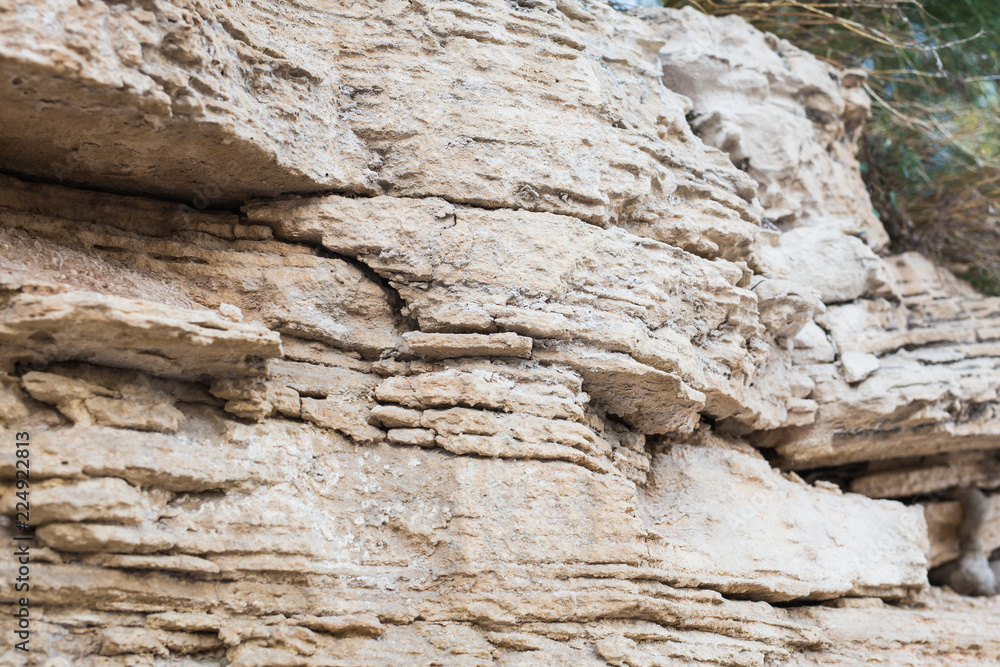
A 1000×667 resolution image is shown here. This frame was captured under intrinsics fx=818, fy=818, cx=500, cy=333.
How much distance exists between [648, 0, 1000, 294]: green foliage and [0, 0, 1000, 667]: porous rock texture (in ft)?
7.12

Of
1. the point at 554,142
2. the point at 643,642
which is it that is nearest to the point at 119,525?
the point at 643,642

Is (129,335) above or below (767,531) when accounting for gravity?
above

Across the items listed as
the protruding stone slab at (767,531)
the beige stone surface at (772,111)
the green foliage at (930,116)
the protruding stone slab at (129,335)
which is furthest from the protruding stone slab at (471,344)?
the green foliage at (930,116)

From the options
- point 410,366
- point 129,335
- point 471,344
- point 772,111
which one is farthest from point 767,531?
point 129,335

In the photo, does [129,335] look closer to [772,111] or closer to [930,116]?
[772,111]

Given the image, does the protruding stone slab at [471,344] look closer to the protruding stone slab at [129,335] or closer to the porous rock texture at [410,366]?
the porous rock texture at [410,366]

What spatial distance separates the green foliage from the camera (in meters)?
6.17

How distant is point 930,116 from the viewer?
663 centimetres

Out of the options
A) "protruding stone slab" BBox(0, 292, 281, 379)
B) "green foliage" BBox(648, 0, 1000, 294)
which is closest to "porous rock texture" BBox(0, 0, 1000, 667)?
"protruding stone slab" BBox(0, 292, 281, 379)

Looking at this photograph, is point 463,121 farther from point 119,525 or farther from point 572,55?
point 119,525

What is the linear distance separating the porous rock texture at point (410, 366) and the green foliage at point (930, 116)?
2.17 metres

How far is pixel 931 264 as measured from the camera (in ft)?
19.9

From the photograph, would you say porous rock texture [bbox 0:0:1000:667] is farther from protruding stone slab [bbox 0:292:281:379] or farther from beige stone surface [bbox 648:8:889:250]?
beige stone surface [bbox 648:8:889:250]

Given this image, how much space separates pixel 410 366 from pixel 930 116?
540 centimetres
